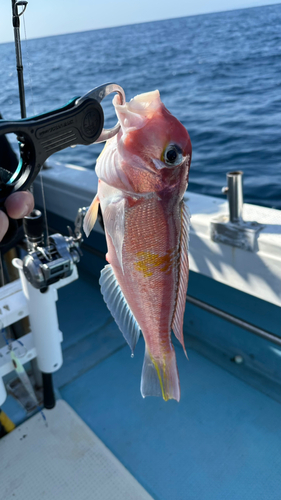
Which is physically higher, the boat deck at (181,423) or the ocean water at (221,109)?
the ocean water at (221,109)

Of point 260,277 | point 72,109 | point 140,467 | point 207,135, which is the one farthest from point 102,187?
point 207,135

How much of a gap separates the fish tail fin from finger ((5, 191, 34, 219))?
1.88 ft

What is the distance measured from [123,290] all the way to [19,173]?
412 millimetres

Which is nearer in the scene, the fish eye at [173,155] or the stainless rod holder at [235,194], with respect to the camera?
the fish eye at [173,155]

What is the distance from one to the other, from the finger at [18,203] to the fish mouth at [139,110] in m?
0.28

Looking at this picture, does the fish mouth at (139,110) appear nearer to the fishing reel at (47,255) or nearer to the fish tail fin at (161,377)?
the fish tail fin at (161,377)

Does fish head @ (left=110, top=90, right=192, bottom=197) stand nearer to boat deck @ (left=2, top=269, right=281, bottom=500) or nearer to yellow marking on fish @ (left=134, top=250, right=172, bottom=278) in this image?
yellow marking on fish @ (left=134, top=250, right=172, bottom=278)

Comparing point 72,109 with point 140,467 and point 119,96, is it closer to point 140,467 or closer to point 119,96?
point 119,96

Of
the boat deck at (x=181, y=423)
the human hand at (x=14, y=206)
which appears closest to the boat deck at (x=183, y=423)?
the boat deck at (x=181, y=423)

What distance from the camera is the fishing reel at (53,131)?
31.6 inches

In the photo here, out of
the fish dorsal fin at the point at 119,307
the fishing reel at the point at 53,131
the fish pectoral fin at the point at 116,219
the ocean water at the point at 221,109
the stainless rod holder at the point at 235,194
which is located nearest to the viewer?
the fishing reel at the point at 53,131

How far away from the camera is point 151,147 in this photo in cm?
91

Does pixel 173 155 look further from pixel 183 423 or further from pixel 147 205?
pixel 183 423

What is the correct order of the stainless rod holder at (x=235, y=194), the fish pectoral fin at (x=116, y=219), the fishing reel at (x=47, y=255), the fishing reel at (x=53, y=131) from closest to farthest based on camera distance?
the fishing reel at (x=53, y=131)
the fish pectoral fin at (x=116, y=219)
the fishing reel at (x=47, y=255)
the stainless rod holder at (x=235, y=194)
